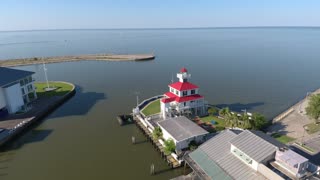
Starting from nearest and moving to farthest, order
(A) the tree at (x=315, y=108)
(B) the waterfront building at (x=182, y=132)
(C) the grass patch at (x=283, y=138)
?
(B) the waterfront building at (x=182, y=132)
(C) the grass patch at (x=283, y=138)
(A) the tree at (x=315, y=108)

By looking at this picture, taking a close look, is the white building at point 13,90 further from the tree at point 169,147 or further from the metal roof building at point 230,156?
the metal roof building at point 230,156

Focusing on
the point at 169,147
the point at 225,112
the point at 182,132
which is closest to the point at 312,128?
the point at 225,112

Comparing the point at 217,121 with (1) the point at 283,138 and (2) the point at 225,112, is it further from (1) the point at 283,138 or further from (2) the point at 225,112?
(1) the point at 283,138

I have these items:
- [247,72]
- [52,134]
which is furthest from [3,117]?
[247,72]

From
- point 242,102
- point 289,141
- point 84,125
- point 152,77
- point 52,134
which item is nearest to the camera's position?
point 289,141

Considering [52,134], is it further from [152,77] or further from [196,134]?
[152,77]

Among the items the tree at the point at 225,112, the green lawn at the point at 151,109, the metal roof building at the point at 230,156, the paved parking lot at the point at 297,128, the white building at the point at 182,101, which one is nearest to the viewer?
the metal roof building at the point at 230,156

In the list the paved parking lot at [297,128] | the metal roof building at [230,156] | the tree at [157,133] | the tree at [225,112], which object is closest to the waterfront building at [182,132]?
the tree at [157,133]
